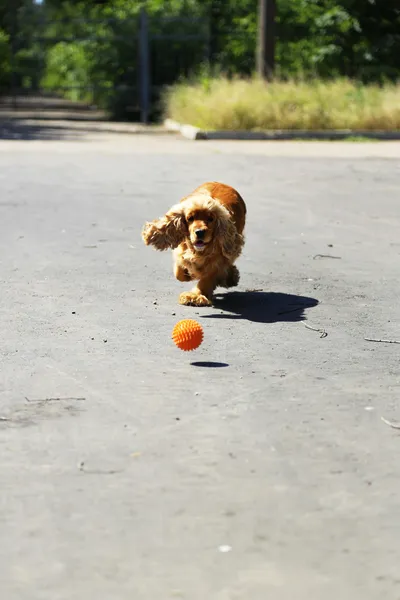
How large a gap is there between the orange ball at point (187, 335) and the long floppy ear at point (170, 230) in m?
1.43

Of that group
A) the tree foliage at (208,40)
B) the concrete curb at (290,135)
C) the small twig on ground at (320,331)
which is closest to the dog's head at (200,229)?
the small twig on ground at (320,331)

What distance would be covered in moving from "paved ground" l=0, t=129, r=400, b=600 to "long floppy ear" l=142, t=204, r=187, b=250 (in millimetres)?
414

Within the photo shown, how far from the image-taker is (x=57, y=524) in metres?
4.25

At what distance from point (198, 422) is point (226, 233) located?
2.69 meters

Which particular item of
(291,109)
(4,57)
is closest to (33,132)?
(291,109)

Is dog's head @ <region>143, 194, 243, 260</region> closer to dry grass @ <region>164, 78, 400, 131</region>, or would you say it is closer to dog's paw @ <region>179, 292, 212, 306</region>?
dog's paw @ <region>179, 292, 212, 306</region>

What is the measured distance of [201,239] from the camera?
7.84 m

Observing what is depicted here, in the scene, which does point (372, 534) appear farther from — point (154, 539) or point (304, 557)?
point (154, 539)

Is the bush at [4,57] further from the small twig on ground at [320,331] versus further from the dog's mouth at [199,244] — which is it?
the small twig on ground at [320,331]

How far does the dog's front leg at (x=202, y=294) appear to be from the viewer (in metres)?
8.17

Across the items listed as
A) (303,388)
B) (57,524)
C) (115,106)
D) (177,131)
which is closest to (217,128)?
(177,131)

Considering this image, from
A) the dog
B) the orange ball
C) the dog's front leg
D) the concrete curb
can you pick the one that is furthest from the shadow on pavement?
the orange ball

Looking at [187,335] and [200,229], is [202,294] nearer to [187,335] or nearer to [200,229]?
[200,229]

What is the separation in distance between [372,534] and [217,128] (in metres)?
20.9
